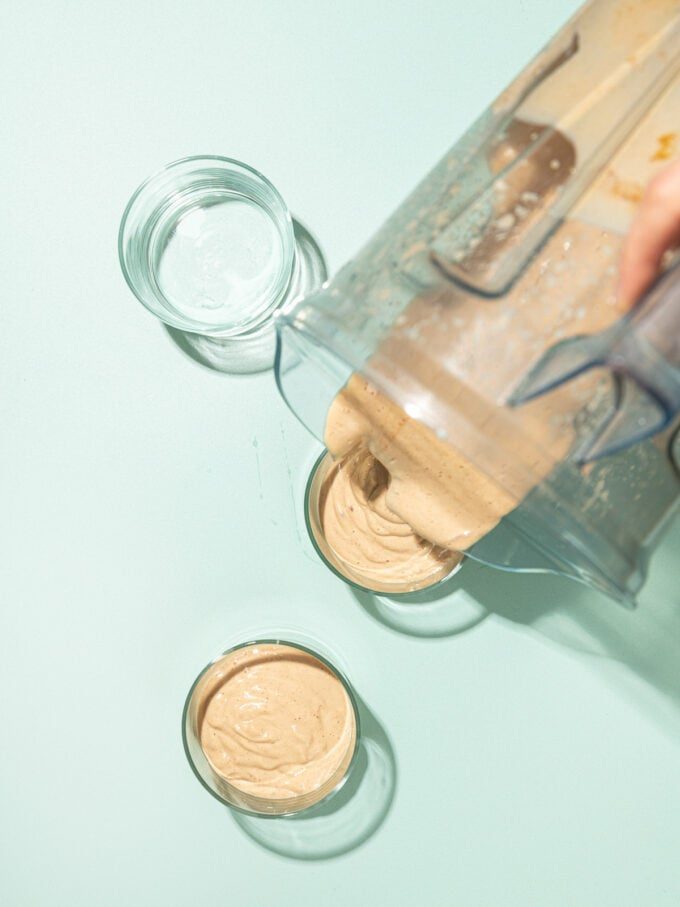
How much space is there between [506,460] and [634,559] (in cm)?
12

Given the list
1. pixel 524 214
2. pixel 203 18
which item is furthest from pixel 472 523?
pixel 203 18

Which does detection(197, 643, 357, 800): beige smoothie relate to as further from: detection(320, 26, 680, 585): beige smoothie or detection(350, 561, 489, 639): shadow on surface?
detection(320, 26, 680, 585): beige smoothie

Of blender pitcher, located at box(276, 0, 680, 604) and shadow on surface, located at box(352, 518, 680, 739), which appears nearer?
blender pitcher, located at box(276, 0, 680, 604)

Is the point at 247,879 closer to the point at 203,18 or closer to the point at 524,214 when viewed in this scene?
the point at 524,214

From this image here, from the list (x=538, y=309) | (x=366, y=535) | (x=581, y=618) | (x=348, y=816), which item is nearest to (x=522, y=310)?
(x=538, y=309)

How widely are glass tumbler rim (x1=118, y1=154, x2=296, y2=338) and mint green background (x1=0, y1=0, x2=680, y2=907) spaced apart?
0.03 m

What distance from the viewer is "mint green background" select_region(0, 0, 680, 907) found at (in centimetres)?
96

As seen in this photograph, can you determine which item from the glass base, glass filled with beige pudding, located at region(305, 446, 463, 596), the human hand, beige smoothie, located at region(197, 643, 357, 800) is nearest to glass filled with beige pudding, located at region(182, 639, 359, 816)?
beige smoothie, located at region(197, 643, 357, 800)

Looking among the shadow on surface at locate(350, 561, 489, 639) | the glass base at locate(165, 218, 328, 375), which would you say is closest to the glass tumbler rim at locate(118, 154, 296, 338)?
the glass base at locate(165, 218, 328, 375)

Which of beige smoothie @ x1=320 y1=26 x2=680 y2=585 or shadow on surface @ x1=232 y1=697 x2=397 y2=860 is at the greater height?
beige smoothie @ x1=320 y1=26 x2=680 y2=585

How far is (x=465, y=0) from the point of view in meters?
0.96

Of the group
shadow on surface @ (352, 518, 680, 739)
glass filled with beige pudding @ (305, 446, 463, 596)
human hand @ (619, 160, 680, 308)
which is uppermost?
human hand @ (619, 160, 680, 308)

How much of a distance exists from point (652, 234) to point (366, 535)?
0.41 meters

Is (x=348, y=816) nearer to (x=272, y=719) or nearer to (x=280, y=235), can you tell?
(x=272, y=719)
